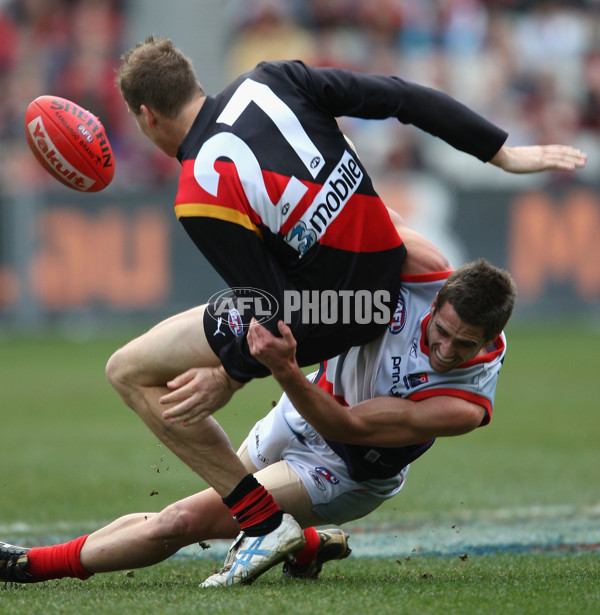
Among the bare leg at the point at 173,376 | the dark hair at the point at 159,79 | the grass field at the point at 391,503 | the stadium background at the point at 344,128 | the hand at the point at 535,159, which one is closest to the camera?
the grass field at the point at 391,503

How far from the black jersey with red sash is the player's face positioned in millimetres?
345

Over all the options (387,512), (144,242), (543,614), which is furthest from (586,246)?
(543,614)

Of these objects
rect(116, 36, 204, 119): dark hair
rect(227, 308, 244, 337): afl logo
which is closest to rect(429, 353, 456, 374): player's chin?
rect(227, 308, 244, 337): afl logo

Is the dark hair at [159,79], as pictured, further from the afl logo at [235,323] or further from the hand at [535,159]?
the hand at [535,159]

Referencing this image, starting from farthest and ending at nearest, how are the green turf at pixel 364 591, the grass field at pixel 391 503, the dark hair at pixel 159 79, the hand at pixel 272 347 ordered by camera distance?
1. the dark hair at pixel 159 79
2. the grass field at pixel 391 503
3. the hand at pixel 272 347
4. the green turf at pixel 364 591

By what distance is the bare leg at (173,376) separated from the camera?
162 inches

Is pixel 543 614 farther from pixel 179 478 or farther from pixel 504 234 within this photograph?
pixel 504 234

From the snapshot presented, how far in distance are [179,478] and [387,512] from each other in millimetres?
1708

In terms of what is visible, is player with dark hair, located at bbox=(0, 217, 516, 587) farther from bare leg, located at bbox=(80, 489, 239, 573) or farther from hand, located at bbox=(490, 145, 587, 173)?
hand, located at bbox=(490, 145, 587, 173)

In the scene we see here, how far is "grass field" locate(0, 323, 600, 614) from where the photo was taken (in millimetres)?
3760

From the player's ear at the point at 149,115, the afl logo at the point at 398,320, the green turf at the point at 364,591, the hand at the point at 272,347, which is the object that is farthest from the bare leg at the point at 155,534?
the player's ear at the point at 149,115

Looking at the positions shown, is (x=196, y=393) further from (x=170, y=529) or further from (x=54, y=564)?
(x=54, y=564)

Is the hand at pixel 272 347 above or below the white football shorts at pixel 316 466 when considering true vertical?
above

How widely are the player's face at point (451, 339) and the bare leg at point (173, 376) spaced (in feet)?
2.89
